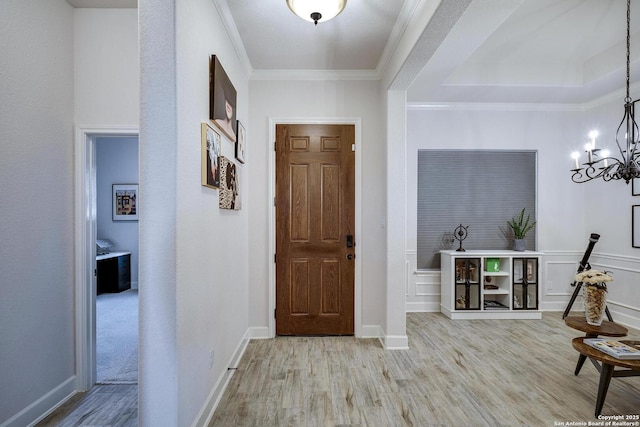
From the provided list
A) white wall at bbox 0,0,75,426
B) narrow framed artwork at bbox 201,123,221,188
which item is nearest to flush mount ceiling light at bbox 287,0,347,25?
narrow framed artwork at bbox 201,123,221,188

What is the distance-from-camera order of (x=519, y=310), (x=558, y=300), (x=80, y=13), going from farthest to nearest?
(x=558, y=300), (x=519, y=310), (x=80, y=13)

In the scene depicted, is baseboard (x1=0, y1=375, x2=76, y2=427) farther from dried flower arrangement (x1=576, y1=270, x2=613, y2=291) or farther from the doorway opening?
dried flower arrangement (x1=576, y1=270, x2=613, y2=291)

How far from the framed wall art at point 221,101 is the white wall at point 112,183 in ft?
14.5

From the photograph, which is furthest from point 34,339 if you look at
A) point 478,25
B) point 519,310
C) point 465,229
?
point 519,310

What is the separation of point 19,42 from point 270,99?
2.04 meters

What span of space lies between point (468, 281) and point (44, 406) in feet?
13.7

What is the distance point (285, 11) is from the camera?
8.26 feet

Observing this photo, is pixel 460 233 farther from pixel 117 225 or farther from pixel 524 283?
pixel 117 225

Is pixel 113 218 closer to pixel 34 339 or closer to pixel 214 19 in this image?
pixel 34 339

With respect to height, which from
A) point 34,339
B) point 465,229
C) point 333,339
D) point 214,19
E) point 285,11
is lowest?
point 333,339

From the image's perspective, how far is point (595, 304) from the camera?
246cm

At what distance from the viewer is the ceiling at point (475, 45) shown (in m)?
2.50

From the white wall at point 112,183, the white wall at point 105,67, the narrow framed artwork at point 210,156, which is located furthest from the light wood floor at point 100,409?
the white wall at point 112,183

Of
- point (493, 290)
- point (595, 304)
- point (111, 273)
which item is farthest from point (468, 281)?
point (111, 273)
